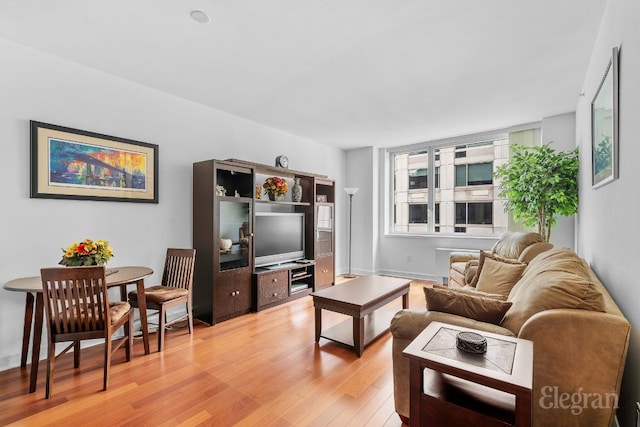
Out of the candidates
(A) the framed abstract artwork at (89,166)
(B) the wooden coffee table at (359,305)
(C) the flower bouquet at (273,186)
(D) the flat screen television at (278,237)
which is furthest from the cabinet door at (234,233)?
(B) the wooden coffee table at (359,305)

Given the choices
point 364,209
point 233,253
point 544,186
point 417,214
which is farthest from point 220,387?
point 417,214

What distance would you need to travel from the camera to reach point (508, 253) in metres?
3.53

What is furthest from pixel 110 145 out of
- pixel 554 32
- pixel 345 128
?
pixel 554 32

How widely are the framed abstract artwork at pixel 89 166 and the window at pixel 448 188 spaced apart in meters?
4.39

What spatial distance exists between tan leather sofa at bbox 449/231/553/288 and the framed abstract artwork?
3584 millimetres

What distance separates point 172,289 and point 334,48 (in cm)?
268

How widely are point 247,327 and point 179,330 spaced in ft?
2.28

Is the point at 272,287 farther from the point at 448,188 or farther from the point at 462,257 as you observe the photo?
the point at 448,188

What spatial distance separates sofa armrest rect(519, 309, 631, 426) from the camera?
1302mm

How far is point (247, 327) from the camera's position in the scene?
11.0 feet

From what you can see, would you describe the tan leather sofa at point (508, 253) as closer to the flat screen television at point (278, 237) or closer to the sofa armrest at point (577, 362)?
the sofa armrest at point (577, 362)

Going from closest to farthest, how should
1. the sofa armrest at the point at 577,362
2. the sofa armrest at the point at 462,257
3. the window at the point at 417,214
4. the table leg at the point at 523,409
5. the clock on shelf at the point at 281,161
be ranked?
1. the table leg at the point at 523,409
2. the sofa armrest at the point at 577,362
3. the sofa armrest at the point at 462,257
4. the clock on shelf at the point at 281,161
5. the window at the point at 417,214

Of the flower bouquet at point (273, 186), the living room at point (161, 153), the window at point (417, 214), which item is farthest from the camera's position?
the window at point (417, 214)

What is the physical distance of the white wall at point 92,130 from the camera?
2.46 meters
